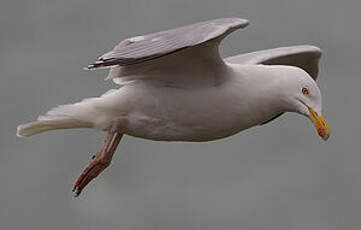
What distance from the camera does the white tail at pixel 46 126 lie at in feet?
36.8

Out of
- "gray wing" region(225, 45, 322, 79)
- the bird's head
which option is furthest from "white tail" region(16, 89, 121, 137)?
"gray wing" region(225, 45, 322, 79)

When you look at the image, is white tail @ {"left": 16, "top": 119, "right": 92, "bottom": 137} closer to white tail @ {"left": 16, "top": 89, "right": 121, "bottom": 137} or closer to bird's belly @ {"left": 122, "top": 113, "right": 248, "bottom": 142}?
white tail @ {"left": 16, "top": 89, "right": 121, "bottom": 137}

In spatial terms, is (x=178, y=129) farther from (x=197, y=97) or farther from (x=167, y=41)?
(x=167, y=41)

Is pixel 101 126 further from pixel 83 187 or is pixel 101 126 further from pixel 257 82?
pixel 257 82

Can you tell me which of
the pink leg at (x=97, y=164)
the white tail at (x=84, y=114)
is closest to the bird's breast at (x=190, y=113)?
the white tail at (x=84, y=114)

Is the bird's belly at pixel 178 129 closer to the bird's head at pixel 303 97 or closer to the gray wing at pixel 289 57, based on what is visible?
the bird's head at pixel 303 97

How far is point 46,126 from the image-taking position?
37.4ft

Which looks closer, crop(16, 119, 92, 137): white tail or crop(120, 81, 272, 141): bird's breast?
crop(120, 81, 272, 141): bird's breast

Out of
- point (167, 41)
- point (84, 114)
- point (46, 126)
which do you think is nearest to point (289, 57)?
point (84, 114)

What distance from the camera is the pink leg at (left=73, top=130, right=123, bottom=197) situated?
442 inches

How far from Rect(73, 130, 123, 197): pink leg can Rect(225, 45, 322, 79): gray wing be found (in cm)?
176

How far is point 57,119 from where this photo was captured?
442 inches

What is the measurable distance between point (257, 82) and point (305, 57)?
221cm

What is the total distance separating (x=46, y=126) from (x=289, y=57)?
2.55 metres
